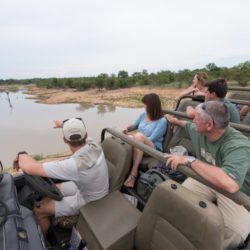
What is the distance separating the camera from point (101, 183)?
5.38ft

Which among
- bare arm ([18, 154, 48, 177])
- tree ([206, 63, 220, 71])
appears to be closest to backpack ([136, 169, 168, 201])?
bare arm ([18, 154, 48, 177])

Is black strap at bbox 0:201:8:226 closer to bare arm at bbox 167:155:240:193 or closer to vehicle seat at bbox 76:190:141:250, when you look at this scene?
vehicle seat at bbox 76:190:141:250

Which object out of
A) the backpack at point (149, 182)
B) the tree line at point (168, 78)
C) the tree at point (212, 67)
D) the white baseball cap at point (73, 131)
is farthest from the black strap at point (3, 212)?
the tree at point (212, 67)

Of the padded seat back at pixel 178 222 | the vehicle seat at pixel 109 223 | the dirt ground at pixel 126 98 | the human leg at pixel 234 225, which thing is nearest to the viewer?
the padded seat back at pixel 178 222

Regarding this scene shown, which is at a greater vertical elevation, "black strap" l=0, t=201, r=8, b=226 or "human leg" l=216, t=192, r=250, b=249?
"black strap" l=0, t=201, r=8, b=226

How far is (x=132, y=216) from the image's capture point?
1525 millimetres

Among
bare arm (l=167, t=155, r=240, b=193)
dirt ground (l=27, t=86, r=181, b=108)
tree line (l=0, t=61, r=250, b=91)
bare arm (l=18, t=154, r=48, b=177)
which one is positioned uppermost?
bare arm (l=167, t=155, r=240, b=193)

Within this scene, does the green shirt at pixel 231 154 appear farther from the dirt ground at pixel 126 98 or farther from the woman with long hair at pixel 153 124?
the dirt ground at pixel 126 98

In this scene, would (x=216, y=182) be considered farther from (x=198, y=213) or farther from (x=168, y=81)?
(x=168, y=81)

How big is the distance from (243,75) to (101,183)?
16342mm

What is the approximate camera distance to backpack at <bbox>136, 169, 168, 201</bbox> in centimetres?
170

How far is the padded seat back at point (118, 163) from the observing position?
6.07 ft

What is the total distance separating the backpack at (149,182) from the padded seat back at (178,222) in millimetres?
408

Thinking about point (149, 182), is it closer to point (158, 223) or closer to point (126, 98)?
point (158, 223)
